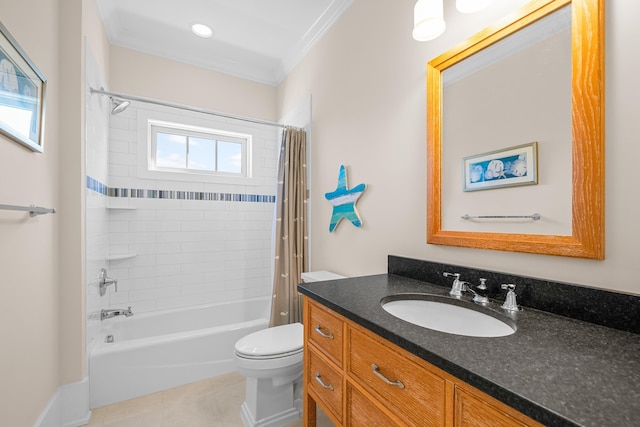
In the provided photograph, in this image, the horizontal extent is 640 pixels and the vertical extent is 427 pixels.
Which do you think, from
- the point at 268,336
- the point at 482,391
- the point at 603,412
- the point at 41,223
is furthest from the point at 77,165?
the point at 603,412

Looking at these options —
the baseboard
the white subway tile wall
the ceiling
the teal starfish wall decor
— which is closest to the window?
the white subway tile wall

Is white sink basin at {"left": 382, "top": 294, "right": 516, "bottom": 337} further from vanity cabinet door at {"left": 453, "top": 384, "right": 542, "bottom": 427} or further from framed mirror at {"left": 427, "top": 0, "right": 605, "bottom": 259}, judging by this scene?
vanity cabinet door at {"left": 453, "top": 384, "right": 542, "bottom": 427}

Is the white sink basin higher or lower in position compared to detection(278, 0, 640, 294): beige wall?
lower

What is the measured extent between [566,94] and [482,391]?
951 millimetres

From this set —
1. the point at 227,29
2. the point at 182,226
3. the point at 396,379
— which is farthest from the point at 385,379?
the point at 227,29

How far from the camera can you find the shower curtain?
2.35m

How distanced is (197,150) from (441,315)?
2664 millimetres

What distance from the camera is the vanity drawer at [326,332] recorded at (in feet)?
3.49

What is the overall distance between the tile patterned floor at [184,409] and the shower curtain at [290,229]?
1.94 feet

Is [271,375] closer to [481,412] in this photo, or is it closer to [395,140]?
[481,412]

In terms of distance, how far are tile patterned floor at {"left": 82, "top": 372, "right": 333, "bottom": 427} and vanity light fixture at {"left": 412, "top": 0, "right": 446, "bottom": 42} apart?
2.11 meters

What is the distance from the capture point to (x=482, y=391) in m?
0.57

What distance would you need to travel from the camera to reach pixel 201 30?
2.37 metres

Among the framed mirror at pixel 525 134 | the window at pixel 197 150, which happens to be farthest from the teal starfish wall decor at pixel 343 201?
the window at pixel 197 150
